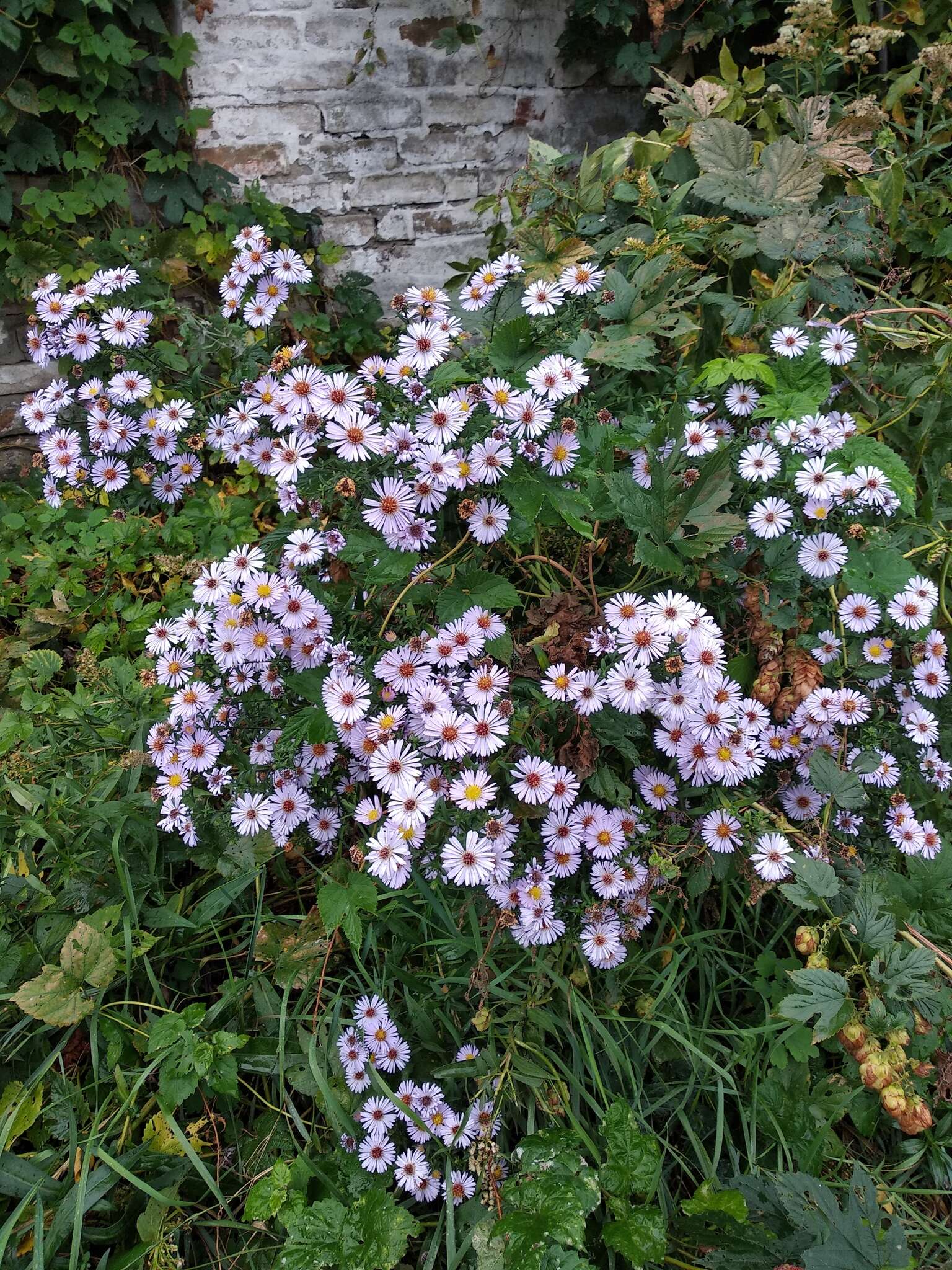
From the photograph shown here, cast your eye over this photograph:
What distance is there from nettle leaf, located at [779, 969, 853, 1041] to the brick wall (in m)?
2.49

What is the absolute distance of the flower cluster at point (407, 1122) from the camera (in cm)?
133

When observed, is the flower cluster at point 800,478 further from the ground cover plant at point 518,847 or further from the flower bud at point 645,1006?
the flower bud at point 645,1006

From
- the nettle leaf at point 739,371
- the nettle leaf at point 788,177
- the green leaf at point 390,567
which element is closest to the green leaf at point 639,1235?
the green leaf at point 390,567

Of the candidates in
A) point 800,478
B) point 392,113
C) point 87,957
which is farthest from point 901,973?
point 392,113

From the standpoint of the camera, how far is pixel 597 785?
1420 millimetres

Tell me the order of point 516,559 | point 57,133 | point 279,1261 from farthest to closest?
point 57,133 < point 516,559 < point 279,1261

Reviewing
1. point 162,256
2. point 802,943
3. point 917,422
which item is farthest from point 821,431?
point 162,256

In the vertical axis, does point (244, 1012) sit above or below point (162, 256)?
below

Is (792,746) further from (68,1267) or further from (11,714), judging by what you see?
(11,714)

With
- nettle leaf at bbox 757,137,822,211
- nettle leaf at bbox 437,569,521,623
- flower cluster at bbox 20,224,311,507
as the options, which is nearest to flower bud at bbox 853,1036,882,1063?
nettle leaf at bbox 437,569,521,623

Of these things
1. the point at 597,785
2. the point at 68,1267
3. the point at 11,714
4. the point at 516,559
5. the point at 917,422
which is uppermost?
the point at 917,422

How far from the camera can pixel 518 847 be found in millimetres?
1434

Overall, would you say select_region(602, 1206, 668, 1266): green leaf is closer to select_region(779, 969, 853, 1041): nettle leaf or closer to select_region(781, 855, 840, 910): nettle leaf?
select_region(779, 969, 853, 1041): nettle leaf

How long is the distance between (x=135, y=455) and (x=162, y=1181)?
160cm
